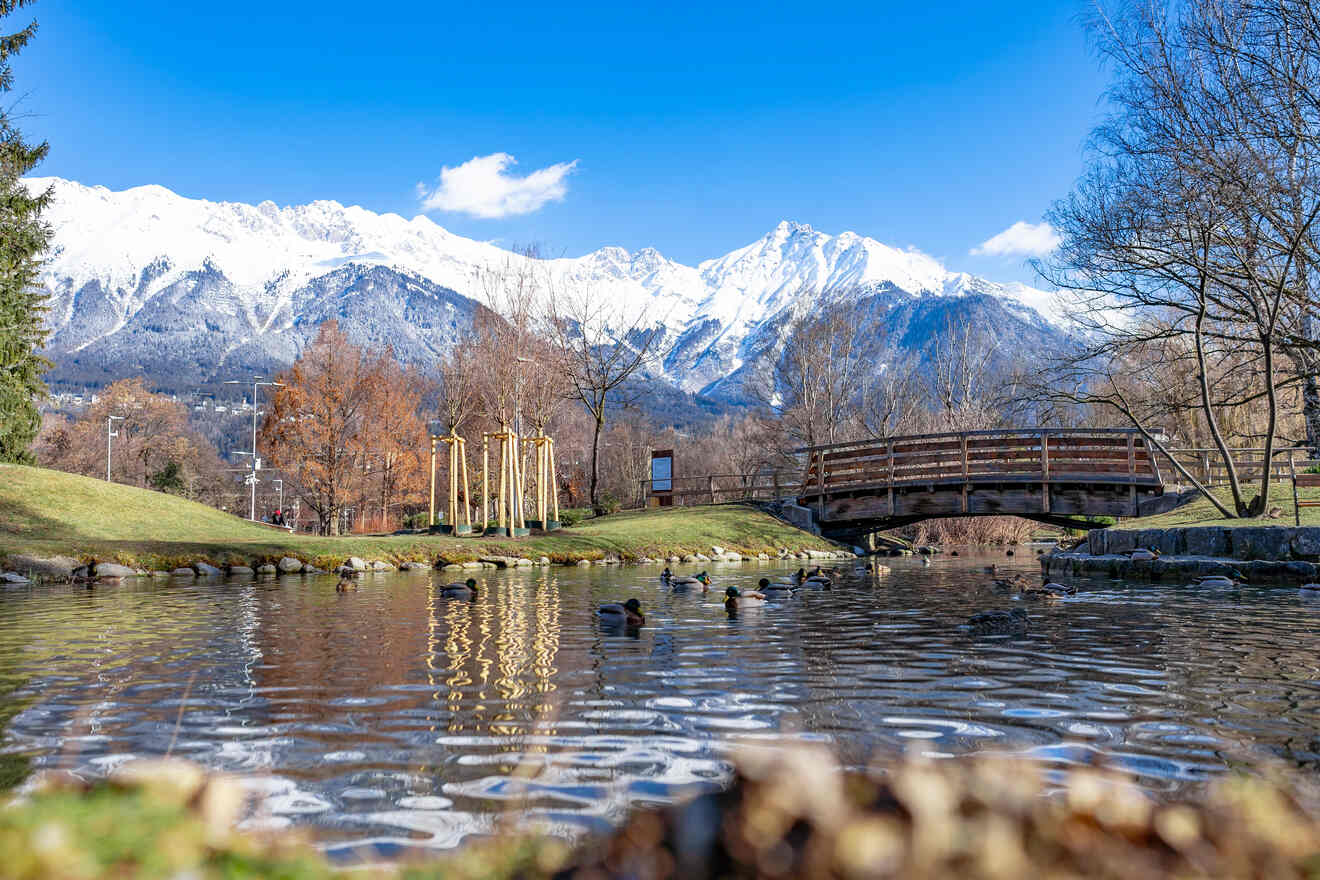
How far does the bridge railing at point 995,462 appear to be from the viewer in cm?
2967

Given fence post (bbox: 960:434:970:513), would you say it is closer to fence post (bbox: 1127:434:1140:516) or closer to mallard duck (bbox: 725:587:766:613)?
fence post (bbox: 1127:434:1140:516)

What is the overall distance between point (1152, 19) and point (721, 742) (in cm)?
1846

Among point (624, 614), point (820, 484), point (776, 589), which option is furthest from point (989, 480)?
point (624, 614)

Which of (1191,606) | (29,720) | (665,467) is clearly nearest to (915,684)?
(29,720)

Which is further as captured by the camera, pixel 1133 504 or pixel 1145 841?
pixel 1133 504

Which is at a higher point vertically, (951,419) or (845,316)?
(845,316)

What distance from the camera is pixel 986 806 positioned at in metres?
1.49

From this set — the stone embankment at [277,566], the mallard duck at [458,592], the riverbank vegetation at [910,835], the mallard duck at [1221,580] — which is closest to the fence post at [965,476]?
the stone embankment at [277,566]

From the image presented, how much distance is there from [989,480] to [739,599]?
21052mm

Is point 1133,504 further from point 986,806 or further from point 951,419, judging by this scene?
point 986,806

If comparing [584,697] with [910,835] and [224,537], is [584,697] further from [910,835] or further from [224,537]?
[224,537]

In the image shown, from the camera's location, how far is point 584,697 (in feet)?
19.5

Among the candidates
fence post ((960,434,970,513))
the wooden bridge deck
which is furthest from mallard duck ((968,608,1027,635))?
fence post ((960,434,970,513))

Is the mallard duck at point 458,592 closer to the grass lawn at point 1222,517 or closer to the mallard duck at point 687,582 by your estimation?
the mallard duck at point 687,582
